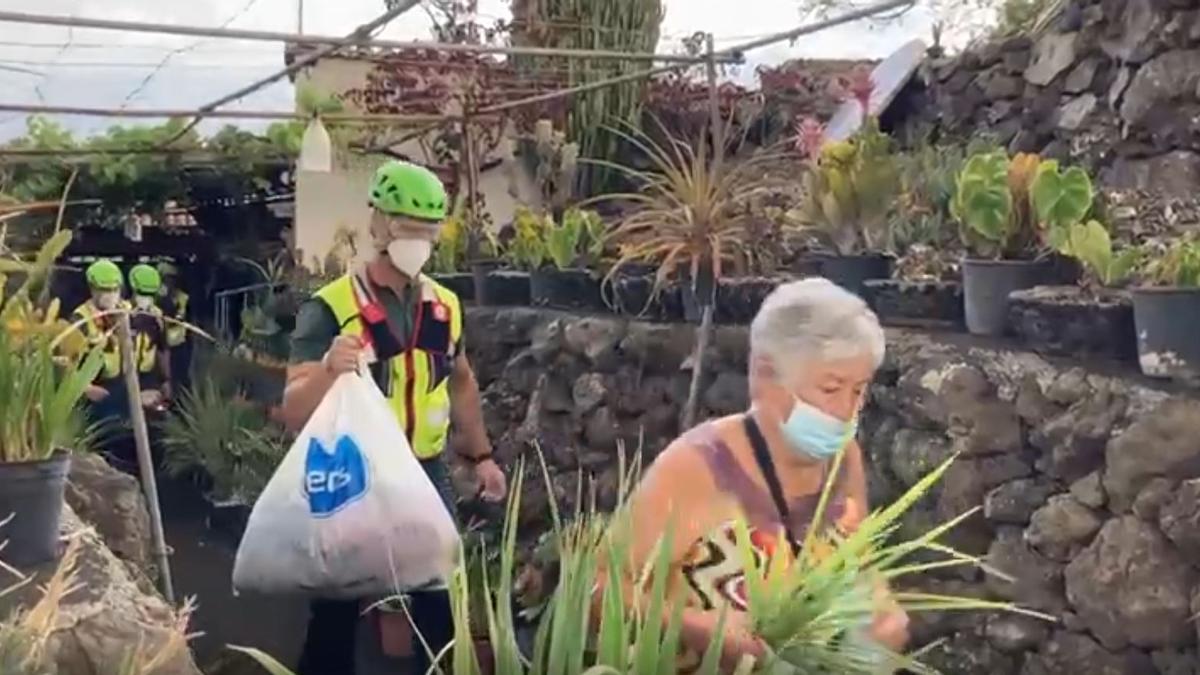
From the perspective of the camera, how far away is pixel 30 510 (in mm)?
2203

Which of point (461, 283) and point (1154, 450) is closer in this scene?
point (1154, 450)

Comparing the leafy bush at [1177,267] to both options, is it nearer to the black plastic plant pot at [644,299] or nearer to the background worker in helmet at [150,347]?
the black plastic plant pot at [644,299]

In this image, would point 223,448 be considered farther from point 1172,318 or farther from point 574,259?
point 1172,318

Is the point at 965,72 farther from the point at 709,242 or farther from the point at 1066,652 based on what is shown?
the point at 1066,652

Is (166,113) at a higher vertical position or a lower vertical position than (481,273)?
higher

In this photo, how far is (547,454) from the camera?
5.98 meters

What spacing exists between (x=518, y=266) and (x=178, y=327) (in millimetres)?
3031

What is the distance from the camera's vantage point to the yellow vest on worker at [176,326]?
895 cm

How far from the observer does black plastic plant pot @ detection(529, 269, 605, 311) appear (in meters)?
5.88

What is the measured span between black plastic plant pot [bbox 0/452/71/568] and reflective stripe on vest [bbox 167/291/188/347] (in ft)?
16.2

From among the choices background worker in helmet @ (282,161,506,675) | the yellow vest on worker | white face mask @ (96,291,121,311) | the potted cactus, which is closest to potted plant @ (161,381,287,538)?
the yellow vest on worker

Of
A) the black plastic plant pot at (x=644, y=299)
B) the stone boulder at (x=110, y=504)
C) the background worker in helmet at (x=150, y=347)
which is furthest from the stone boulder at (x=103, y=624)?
the background worker in helmet at (x=150, y=347)

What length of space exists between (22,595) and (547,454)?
398 centimetres

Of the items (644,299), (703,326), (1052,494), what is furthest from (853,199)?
(1052,494)
